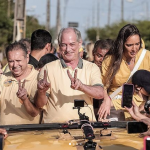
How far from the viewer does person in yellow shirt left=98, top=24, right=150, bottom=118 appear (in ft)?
20.2

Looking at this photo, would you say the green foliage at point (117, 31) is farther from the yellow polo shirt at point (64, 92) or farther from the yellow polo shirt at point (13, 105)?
the yellow polo shirt at point (64, 92)

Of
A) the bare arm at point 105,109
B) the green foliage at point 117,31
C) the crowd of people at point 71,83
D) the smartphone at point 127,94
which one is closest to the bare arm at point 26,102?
the crowd of people at point 71,83

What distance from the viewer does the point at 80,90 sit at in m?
5.00

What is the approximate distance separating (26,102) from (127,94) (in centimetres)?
147

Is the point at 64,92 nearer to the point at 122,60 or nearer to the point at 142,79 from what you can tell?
the point at 142,79

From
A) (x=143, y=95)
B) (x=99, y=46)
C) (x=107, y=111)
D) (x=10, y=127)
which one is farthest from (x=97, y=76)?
(x=99, y=46)

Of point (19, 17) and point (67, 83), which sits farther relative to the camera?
point (19, 17)

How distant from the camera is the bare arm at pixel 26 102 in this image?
5297 millimetres

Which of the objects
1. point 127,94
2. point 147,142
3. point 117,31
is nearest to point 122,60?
point 127,94

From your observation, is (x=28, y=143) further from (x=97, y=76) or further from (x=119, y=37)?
(x=119, y=37)

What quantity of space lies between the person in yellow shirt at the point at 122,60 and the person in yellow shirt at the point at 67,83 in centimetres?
71

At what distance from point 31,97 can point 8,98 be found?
0.28 m

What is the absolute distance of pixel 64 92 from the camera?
5.36 m

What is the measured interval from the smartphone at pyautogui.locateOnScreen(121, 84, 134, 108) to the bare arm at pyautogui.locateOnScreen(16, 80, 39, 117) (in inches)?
52.1
